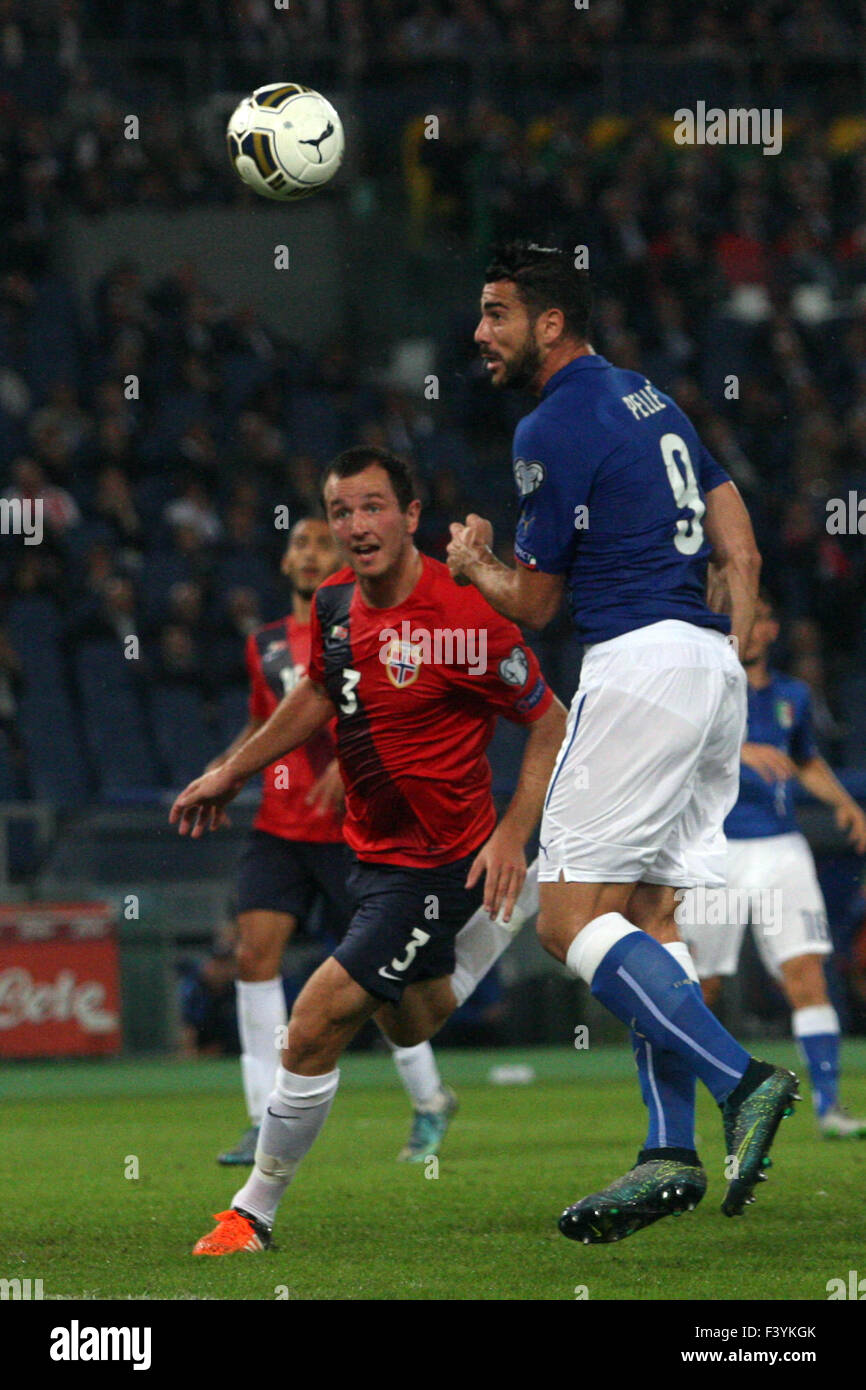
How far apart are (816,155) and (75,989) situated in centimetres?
1263

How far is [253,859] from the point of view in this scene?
8406mm

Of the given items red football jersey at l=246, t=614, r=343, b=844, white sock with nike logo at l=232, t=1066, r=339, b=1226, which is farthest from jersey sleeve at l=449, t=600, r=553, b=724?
red football jersey at l=246, t=614, r=343, b=844

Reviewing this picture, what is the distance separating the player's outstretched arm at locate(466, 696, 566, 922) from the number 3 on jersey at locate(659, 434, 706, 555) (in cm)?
76

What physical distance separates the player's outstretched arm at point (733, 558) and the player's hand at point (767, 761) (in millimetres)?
3855

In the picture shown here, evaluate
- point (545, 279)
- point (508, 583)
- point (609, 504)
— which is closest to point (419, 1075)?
point (508, 583)

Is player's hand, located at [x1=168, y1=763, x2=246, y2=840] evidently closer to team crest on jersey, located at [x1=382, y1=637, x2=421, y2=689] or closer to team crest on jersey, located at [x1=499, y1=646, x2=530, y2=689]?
team crest on jersey, located at [x1=382, y1=637, x2=421, y2=689]

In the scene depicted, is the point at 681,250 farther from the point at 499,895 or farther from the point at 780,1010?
the point at 499,895

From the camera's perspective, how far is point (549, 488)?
5121mm

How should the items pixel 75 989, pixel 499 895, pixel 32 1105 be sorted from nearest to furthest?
pixel 499 895, pixel 32 1105, pixel 75 989

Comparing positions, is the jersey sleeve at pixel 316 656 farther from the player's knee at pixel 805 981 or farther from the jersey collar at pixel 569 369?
the player's knee at pixel 805 981

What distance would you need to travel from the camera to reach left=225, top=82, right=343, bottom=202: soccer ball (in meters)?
7.56

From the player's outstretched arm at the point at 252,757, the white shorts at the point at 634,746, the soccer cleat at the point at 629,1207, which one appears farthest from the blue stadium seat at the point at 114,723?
the soccer cleat at the point at 629,1207

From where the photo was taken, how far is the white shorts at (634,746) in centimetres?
503
